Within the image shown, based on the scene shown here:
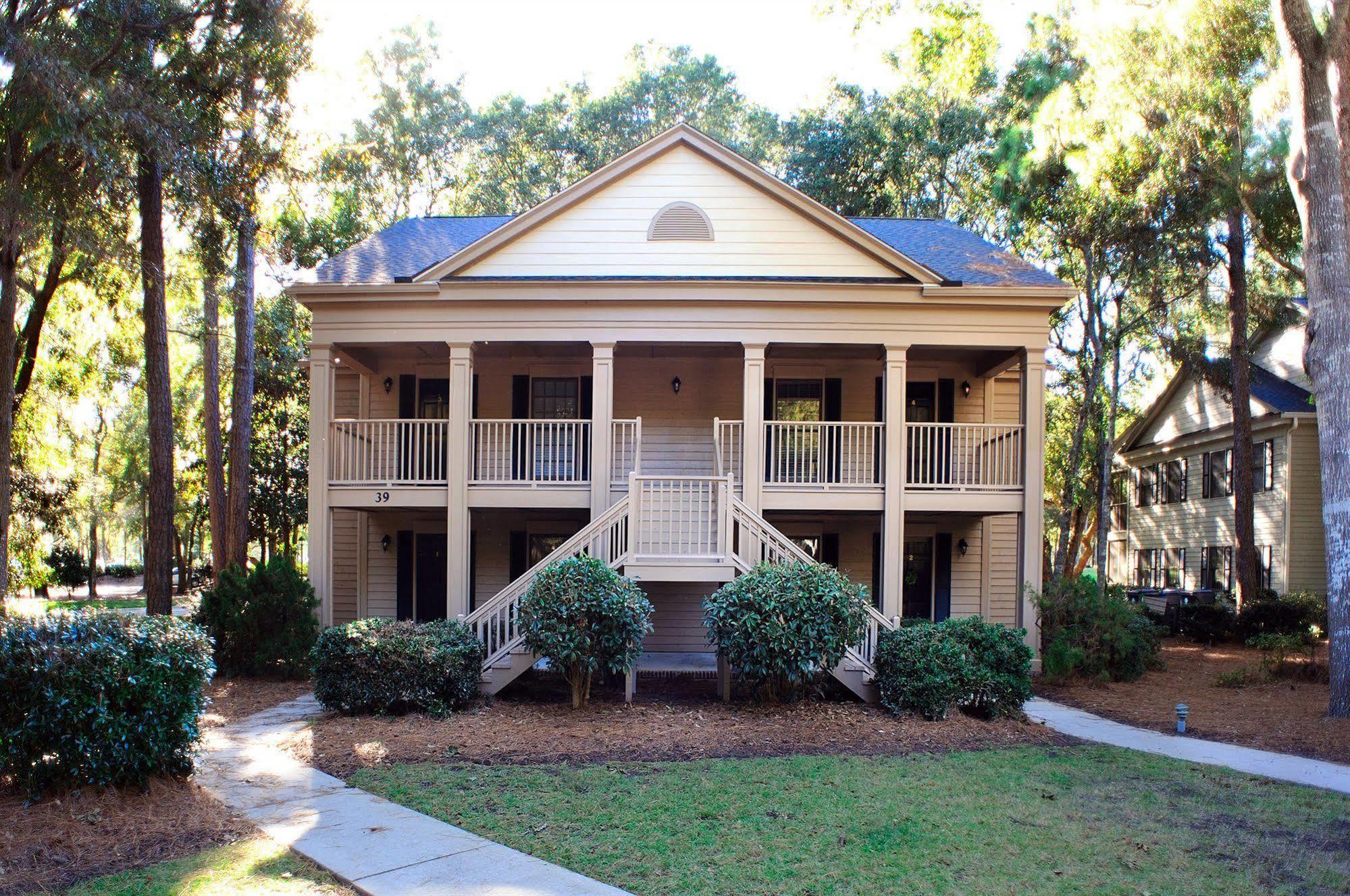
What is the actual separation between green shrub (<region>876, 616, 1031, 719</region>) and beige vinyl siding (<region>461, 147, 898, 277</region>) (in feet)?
19.6

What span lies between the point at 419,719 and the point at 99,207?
9814mm

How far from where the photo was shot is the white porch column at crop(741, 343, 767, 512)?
13.6 m

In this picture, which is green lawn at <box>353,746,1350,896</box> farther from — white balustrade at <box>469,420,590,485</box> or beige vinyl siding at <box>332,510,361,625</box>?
beige vinyl siding at <box>332,510,361,625</box>

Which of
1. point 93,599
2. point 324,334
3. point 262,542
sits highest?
point 324,334

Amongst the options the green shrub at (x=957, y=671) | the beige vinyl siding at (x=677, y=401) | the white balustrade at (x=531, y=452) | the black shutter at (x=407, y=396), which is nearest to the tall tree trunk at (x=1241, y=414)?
the beige vinyl siding at (x=677, y=401)

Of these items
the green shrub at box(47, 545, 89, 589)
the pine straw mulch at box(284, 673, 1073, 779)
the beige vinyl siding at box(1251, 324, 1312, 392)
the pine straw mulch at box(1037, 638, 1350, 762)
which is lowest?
the green shrub at box(47, 545, 89, 589)

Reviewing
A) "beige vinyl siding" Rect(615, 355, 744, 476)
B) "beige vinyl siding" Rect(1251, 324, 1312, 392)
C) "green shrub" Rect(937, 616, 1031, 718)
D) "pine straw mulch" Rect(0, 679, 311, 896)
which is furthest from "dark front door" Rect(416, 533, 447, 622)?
"beige vinyl siding" Rect(1251, 324, 1312, 392)

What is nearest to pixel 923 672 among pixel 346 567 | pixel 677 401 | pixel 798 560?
pixel 798 560

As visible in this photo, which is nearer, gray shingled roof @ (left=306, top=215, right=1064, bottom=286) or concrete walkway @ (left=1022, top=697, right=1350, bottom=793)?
concrete walkway @ (left=1022, top=697, right=1350, bottom=793)

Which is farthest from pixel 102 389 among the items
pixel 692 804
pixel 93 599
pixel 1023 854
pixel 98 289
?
pixel 1023 854

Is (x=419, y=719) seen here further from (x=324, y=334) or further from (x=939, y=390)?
(x=939, y=390)

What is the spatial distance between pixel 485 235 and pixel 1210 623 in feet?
58.5

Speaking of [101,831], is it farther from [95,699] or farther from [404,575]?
[404,575]

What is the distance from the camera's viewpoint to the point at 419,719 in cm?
1037
